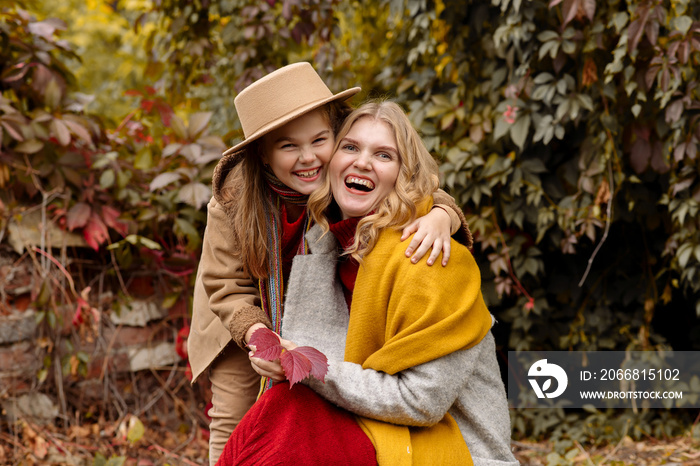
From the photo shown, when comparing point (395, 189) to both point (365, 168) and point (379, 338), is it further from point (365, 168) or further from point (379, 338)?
point (379, 338)

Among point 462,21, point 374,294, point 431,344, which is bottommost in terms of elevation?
point 431,344

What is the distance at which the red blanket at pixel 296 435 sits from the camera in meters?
1.57

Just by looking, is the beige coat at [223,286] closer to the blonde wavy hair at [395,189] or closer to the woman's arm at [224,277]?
the woman's arm at [224,277]

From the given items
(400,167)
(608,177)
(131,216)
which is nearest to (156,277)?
(131,216)

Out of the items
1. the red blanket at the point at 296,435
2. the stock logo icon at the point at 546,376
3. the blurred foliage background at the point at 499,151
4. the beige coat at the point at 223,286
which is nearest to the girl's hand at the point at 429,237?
the beige coat at the point at 223,286

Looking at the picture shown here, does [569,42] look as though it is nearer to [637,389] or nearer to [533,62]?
[533,62]

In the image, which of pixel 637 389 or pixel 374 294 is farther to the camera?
pixel 637 389

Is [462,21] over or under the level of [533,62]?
over

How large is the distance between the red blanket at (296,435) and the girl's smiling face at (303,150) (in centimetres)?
68

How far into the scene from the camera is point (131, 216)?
3.14 metres

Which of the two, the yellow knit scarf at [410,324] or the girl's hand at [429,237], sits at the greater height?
the girl's hand at [429,237]

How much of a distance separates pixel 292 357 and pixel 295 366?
1.3 inches

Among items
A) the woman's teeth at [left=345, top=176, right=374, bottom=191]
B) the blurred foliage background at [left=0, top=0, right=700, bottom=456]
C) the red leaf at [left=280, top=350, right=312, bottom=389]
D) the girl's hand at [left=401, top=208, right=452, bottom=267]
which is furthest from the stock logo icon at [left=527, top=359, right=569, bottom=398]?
the red leaf at [left=280, top=350, right=312, bottom=389]

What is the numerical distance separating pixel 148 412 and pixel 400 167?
2091 mm
